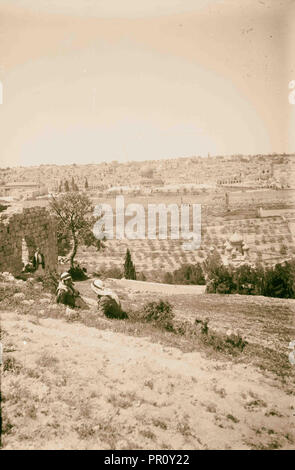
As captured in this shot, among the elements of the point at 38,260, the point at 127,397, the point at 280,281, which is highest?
the point at 38,260

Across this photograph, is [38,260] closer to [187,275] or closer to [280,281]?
[187,275]

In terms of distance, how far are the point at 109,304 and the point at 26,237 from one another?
1.13 m

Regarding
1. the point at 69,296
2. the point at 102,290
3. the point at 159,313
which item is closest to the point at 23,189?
the point at 69,296

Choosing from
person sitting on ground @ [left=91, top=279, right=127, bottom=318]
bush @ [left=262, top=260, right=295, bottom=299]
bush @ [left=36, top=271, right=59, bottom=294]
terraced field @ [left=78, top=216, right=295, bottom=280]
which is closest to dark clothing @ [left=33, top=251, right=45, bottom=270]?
bush @ [left=36, top=271, right=59, bottom=294]

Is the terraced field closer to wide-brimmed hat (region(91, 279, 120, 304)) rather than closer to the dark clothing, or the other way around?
wide-brimmed hat (region(91, 279, 120, 304))

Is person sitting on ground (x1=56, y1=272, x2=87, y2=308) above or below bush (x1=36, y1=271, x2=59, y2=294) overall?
below

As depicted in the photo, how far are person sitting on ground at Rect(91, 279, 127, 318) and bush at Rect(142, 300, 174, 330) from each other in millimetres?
210

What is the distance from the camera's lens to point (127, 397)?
340 centimetres

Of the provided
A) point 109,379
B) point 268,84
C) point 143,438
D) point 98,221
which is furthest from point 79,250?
point 268,84

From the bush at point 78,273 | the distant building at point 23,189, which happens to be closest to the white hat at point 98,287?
the bush at point 78,273

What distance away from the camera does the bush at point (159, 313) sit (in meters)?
3.83

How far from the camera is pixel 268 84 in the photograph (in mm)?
3891

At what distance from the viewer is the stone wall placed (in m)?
4.11

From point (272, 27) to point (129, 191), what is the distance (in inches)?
77.3
